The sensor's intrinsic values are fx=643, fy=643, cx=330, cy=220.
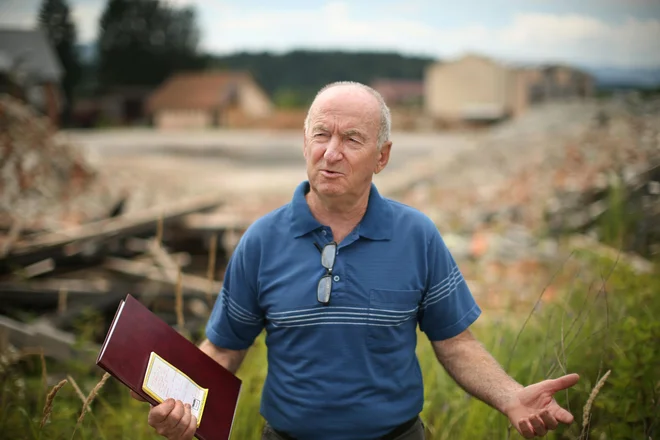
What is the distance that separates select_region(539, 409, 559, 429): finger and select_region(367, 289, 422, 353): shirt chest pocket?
453mm

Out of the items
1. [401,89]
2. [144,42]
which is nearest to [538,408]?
[144,42]

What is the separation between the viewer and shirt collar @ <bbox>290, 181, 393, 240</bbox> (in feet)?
6.50

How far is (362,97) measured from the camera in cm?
195

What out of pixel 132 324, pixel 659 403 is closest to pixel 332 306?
pixel 132 324

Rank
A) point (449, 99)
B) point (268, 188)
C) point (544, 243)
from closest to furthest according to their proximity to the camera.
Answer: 1. point (544, 243)
2. point (268, 188)
3. point (449, 99)

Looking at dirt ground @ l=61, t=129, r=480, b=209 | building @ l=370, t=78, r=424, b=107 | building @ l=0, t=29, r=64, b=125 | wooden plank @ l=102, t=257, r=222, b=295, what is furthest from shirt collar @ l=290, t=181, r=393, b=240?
building @ l=370, t=78, r=424, b=107

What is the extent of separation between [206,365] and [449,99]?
4200cm

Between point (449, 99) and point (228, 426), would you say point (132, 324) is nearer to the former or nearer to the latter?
point (228, 426)

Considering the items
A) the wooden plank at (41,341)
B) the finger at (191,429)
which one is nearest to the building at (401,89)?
the wooden plank at (41,341)

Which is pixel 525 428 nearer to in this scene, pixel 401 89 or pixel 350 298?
pixel 350 298

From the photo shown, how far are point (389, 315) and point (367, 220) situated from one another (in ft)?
0.98

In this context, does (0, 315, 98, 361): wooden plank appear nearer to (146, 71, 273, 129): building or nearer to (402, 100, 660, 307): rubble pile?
(402, 100, 660, 307): rubble pile

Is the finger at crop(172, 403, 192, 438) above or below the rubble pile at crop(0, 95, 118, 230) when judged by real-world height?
above

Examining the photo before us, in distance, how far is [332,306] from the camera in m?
1.93
